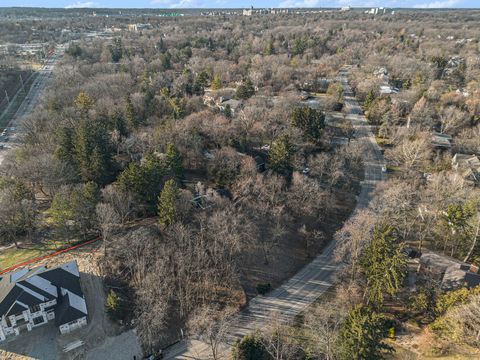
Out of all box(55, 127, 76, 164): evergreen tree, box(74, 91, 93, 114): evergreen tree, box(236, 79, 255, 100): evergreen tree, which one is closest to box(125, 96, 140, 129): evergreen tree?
box(74, 91, 93, 114): evergreen tree

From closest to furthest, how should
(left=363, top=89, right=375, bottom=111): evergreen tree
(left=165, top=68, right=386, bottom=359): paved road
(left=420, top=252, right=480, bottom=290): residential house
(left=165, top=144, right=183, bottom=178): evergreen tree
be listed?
(left=165, top=68, right=386, bottom=359): paved road, (left=420, top=252, right=480, bottom=290): residential house, (left=165, top=144, right=183, bottom=178): evergreen tree, (left=363, top=89, right=375, bottom=111): evergreen tree

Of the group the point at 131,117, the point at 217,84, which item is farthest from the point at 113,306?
the point at 217,84

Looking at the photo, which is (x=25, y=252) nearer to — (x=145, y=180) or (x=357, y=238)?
(x=145, y=180)

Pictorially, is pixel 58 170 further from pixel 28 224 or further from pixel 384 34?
pixel 384 34

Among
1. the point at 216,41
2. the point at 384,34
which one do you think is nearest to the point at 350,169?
the point at 216,41

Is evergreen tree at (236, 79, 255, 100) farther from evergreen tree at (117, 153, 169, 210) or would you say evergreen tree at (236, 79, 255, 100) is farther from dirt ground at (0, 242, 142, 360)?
dirt ground at (0, 242, 142, 360)

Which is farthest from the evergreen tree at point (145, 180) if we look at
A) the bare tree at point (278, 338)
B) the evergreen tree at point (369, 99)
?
the evergreen tree at point (369, 99)
